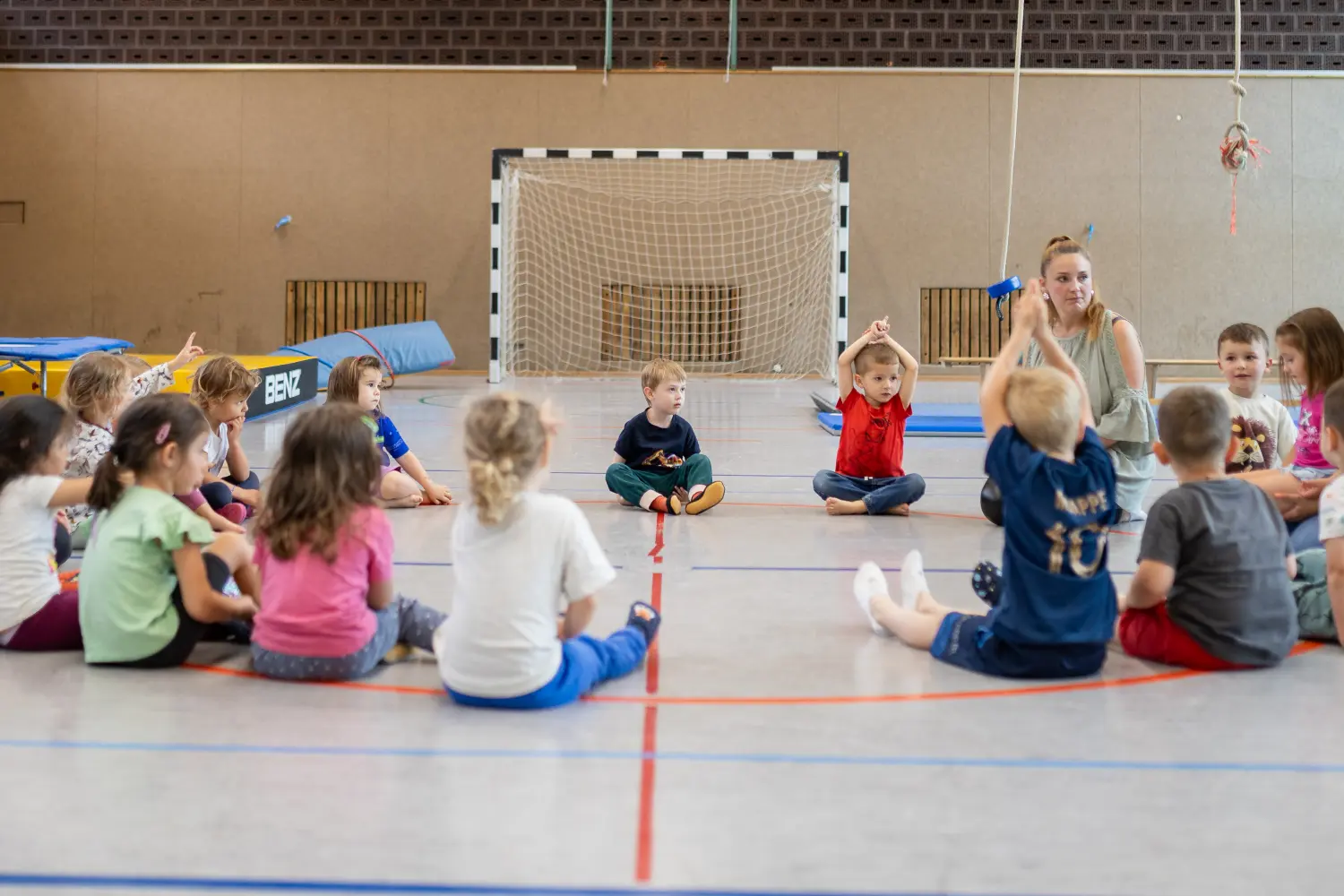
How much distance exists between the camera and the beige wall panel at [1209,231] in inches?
537

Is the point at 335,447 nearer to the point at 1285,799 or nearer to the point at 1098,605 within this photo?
the point at 1098,605

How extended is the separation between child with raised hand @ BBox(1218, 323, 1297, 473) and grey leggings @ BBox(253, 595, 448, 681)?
267cm

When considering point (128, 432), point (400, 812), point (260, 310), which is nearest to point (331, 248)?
point (260, 310)

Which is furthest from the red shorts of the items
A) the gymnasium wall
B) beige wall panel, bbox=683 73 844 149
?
beige wall panel, bbox=683 73 844 149

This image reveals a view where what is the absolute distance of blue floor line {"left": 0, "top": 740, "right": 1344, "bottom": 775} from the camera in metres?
2.14

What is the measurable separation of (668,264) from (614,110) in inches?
72.0

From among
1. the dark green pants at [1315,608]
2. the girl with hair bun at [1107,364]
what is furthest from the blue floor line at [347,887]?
the girl with hair bun at [1107,364]

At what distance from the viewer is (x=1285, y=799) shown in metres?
1.99

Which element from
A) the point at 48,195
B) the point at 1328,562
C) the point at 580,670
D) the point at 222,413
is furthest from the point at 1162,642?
the point at 48,195

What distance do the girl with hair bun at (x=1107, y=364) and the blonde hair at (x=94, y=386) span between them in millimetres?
3149

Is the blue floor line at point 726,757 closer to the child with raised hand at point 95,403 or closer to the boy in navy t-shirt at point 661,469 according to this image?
the child with raised hand at point 95,403

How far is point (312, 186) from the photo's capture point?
13.8 meters

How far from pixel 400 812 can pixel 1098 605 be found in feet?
5.06

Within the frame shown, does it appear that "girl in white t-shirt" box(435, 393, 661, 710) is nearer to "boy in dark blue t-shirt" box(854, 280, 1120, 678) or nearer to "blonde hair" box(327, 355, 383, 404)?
"boy in dark blue t-shirt" box(854, 280, 1120, 678)
